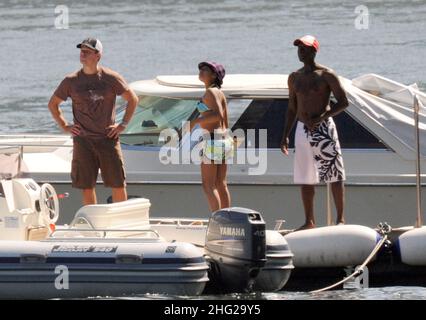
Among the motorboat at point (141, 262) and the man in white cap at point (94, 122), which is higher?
the man in white cap at point (94, 122)

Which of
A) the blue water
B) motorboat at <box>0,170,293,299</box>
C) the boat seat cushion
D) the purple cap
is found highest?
the blue water

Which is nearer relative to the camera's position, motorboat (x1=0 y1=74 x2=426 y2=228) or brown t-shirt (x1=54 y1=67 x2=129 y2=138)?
brown t-shirt (x1=54 y1=67 x2=129 y2=138)

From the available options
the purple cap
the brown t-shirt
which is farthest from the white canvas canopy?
the brown t-shirt

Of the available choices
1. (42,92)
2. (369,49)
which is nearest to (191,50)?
(369,49)

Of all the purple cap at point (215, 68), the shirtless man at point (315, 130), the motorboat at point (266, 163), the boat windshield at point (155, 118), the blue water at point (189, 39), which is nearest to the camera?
the purple cap at point (215, 68)

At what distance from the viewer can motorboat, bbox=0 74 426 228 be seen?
14.2 meters

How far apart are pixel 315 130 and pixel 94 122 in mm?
1850

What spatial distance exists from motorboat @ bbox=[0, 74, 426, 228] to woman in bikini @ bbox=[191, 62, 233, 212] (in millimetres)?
1299

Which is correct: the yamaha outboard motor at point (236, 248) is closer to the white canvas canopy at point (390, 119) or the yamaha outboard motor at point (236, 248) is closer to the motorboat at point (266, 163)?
the motorboat at point (266, 163)

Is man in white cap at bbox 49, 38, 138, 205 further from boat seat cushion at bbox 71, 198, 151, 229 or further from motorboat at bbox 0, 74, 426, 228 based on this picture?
motorboat at bbox 0, 74, 426, 228

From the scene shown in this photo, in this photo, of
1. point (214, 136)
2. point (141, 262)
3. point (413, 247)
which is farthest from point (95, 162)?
point (413, 247)

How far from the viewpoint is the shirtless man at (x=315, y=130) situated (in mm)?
12875

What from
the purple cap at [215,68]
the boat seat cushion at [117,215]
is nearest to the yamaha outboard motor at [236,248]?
the boat seat cushion at [117,215]
